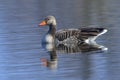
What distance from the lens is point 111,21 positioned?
18297 mm

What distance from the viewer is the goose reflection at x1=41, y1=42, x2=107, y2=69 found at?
44.7ft

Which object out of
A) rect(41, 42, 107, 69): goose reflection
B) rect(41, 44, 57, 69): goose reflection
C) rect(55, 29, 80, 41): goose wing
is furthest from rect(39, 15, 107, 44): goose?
rect(41, 44, 57, 69): goose reflection

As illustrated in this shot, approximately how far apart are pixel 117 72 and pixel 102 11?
862cm

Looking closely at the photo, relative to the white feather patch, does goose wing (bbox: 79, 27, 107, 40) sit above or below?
above

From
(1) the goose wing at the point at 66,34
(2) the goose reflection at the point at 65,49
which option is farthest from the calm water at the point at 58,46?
(1) the goose wing at the point at 66,34

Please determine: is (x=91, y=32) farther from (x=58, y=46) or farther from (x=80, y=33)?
(x=58, y=46)

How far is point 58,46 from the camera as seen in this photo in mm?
15844

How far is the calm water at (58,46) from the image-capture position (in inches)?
484

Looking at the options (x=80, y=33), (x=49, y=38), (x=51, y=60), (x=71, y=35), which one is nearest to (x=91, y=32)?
(x=80, y=33)

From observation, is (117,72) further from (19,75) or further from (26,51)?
(26,51)

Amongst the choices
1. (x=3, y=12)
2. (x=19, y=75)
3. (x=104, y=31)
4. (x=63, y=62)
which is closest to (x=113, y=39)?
(x=104, y=31)

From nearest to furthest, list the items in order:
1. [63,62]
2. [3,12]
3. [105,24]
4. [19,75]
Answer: [19,75] < [63,62] < [105,24] < [3,12]

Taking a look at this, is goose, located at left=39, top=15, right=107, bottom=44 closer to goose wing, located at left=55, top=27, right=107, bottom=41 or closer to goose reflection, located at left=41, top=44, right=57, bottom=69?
goose wing, located at left=55, top=27, right=107, bottom=41

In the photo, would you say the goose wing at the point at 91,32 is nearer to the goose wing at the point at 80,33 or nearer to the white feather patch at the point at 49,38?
the goose wing at the point at 80,33
